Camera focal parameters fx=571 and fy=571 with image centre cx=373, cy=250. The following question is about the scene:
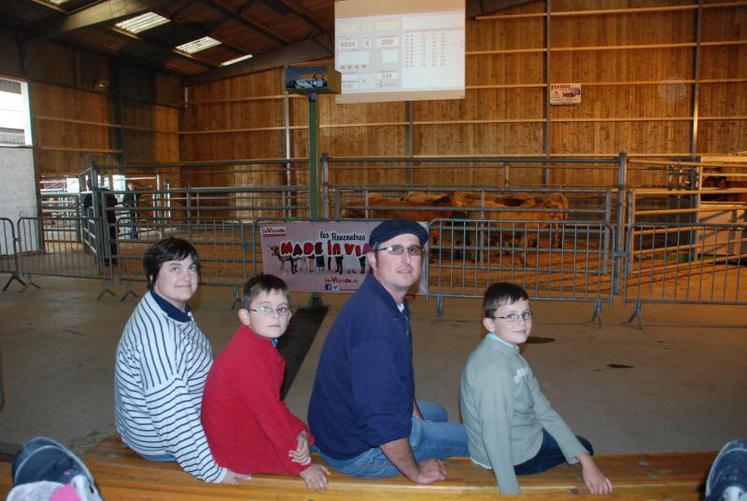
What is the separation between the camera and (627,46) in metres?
→ 15.6

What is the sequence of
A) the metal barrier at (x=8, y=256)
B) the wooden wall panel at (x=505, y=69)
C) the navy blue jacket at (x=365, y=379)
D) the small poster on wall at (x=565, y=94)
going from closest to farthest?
the navy blue jacket at (x=365, y=379)
the metal barrier at (x=8, y=256)
the small poster on wall at (x=565, y=94)
the wooden wall panel at (x=505, y=69)

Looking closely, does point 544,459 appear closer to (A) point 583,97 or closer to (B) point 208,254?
(B) point 208,254

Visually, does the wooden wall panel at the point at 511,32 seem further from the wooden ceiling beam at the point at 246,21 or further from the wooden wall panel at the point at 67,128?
the wooden wall panel at the point at 67,128

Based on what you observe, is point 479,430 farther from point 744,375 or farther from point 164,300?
point 744,375

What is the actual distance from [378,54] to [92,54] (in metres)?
9.15

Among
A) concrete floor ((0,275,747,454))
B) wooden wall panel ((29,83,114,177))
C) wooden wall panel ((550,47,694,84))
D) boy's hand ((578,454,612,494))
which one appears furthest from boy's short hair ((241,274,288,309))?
wooden wall panel ((550,47,694,84))

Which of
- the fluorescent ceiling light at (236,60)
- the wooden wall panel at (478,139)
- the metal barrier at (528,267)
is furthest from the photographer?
the fluorescent ceiling light at (236,60)

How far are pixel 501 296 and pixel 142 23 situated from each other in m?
16.2

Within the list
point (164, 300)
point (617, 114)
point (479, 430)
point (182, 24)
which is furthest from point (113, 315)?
point (617, 114)

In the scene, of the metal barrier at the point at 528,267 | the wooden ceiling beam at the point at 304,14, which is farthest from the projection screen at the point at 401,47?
the metal barrier at the point at 528,267

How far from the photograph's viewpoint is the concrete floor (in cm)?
364

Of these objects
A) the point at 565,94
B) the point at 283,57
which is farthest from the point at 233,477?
the point at 283,57

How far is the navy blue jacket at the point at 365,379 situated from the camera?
1.96 metres

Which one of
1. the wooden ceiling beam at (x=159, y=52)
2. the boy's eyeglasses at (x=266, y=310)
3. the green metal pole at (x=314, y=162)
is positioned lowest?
the boy's eyeglasses at (x=266, y=310)
